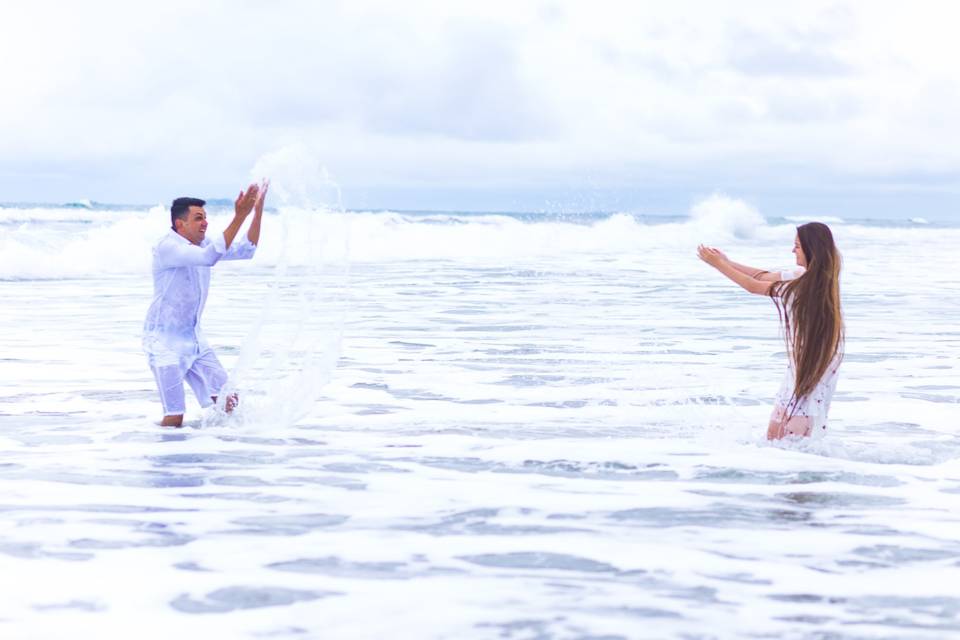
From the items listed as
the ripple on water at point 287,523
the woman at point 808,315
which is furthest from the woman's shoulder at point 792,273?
the ripple on water at point 287,523

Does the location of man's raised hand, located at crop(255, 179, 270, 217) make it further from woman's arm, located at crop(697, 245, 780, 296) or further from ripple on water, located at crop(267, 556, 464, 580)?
ripple on water, located at crop(267, 556, 464, 580)

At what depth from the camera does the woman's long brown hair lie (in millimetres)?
6957

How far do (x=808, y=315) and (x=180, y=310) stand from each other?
3752 mm

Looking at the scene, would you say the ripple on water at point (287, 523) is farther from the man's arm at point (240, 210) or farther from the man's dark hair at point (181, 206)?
the man's dark hair at point (181, 206)

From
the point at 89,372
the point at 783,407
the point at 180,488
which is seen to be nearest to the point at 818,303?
the point at 783,407

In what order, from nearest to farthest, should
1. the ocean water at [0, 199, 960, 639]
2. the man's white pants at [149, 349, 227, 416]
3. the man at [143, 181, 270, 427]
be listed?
the ocean water at [0, 199, 960, 639], the man at [143, 181, 270, 427], the man's white pants at [149, 349, 227, 416]

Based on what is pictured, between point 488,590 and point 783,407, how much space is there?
3171 mm

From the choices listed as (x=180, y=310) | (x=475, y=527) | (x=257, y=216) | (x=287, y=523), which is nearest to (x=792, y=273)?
(x=475, y=527)

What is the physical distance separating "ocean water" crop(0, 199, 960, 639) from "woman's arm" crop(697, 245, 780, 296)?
92 cm

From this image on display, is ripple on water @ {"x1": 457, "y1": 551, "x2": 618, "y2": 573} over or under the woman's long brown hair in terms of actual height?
under

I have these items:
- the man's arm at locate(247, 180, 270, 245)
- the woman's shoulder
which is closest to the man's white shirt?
the man's arm at locate(247, 180, 270, 245)

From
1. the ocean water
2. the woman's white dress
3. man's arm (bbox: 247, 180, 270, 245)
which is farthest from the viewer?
man's arm (bbox: 247, 180, 270, 245)

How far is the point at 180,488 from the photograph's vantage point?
249 inches

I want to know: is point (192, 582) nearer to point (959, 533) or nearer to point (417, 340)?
point (959, 533)
